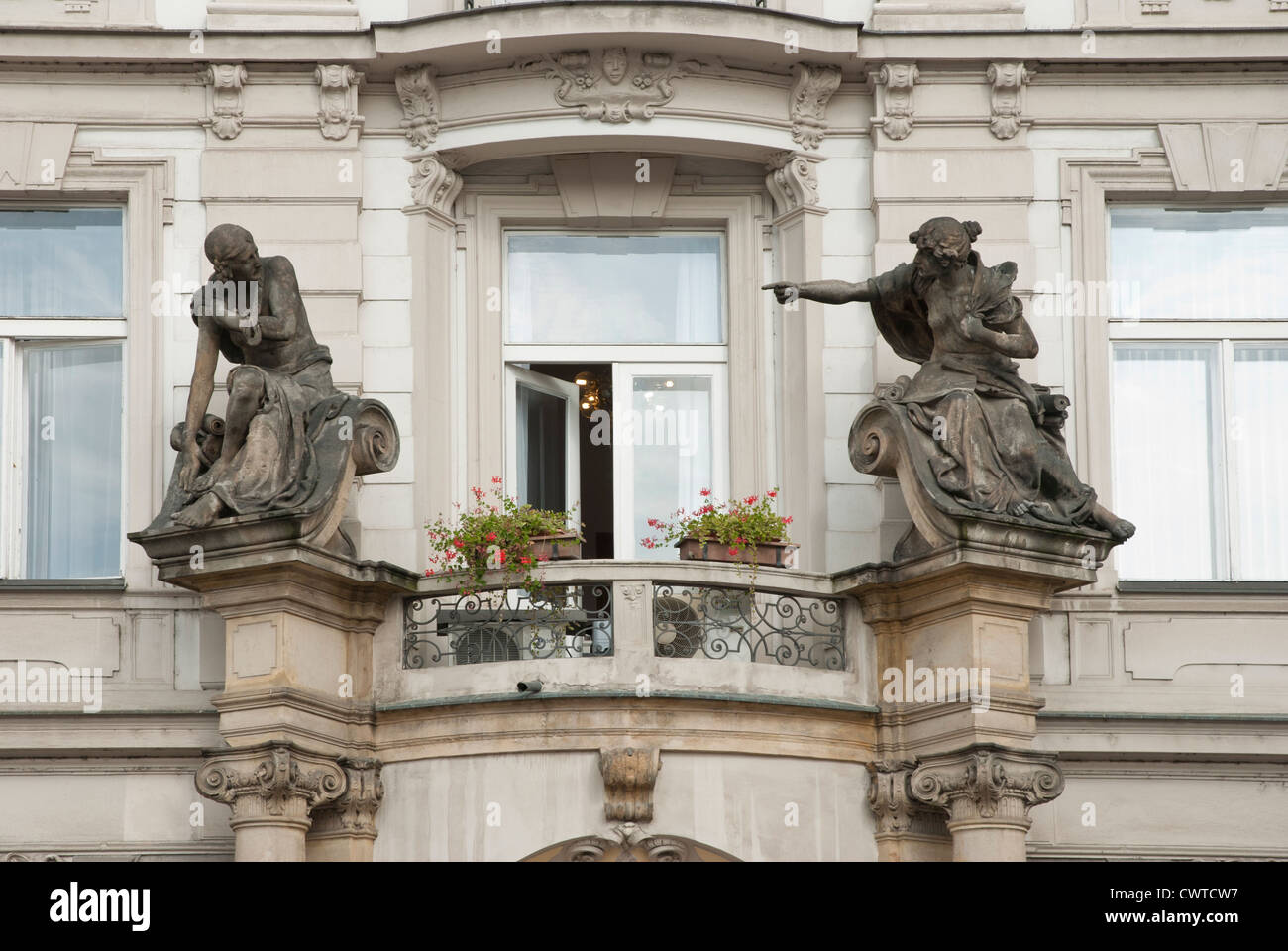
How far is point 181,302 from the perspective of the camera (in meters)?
18.8

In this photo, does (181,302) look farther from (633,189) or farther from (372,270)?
(633,189)

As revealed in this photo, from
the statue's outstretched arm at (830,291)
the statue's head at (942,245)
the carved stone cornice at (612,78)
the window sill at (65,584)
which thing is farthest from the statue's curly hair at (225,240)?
the statue's head at (942,245)

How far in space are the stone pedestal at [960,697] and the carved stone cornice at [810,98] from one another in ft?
9.91

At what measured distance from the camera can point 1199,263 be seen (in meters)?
19.4

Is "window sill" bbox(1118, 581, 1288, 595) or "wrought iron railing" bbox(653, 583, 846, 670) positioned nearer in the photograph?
"wrought iron railing" bbox(653, 583, 846, 670)

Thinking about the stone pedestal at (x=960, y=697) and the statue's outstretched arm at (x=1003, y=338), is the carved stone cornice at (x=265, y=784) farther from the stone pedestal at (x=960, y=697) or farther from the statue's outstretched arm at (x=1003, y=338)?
the statue's outstretched arm at (x=1003, y=338)

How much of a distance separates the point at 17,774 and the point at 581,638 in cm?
346

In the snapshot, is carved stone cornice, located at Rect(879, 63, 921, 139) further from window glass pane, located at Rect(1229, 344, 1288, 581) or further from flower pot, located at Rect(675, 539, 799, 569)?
flower pot, located at Rect(675, 539, 799, 569)

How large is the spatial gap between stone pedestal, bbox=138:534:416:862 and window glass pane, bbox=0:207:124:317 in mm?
2342

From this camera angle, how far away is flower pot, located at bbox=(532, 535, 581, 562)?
17750 mm

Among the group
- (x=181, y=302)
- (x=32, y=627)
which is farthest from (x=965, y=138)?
(x=32, y=627)

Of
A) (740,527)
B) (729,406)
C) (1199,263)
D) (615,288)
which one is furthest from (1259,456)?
(615,288)

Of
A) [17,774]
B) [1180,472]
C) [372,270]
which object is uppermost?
[372,270]

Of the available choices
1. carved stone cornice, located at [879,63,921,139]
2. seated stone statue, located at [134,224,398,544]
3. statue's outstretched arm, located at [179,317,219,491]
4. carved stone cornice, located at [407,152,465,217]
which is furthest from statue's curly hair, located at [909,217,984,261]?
statue's outstretched arm, located at [179,317,219,491]
